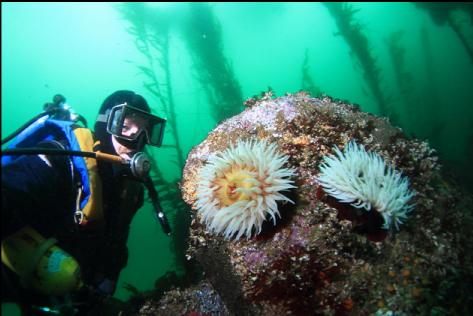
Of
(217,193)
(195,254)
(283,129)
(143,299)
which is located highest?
(283,129)

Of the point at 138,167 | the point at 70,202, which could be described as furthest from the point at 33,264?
the point at 138,167

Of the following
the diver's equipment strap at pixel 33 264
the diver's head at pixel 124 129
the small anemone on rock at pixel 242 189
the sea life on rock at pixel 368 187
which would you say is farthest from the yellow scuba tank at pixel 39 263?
the sea life on rock at pixel 368 187

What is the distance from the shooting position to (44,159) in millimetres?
3061

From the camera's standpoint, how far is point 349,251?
317 centimetres

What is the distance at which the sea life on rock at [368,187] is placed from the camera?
2943 mm

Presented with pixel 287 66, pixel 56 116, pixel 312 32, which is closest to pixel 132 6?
pixel 56 116

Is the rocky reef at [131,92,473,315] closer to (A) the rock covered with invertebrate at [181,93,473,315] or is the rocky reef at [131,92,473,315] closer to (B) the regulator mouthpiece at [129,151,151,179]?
(A) the rock covered with invertebrate at [181,93,473,315]

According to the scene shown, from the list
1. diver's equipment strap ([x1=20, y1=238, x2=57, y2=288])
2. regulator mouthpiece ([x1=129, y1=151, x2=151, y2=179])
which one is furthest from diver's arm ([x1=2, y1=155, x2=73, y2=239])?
regulator mouthpiece ([x1=129, y1=151, x2=151, y2=179])

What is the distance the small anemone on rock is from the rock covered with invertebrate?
0.04 feet

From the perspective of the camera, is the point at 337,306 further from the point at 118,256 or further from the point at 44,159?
the point at 44,159

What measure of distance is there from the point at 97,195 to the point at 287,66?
168 metres

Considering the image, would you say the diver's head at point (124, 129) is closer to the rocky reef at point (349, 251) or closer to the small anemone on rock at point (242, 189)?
the small anemone on rock at point (242, 189)

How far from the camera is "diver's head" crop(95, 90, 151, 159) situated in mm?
4078

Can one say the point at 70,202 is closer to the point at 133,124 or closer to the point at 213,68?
the point at 133,124
